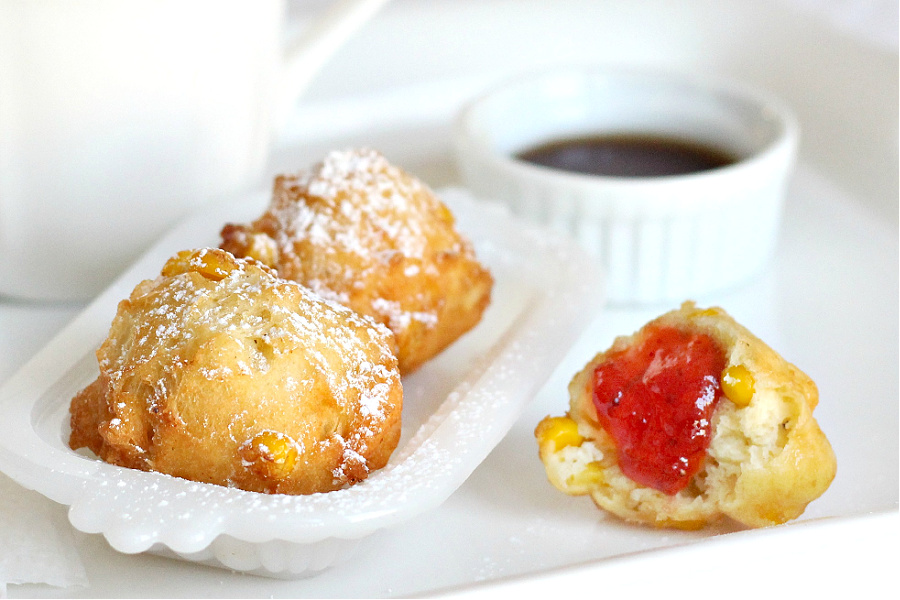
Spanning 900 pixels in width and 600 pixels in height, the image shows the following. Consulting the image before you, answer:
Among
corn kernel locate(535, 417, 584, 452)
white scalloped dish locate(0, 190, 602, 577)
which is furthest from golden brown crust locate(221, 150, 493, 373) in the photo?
corn kernel locate(535, 417, 584, 452)

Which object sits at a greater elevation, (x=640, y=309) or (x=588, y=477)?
(x=588, y=477)

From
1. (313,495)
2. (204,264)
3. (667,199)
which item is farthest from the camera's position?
(667,199)

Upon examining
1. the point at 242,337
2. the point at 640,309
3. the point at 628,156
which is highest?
the point at 242,337

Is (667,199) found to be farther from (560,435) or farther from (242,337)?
(242,337)

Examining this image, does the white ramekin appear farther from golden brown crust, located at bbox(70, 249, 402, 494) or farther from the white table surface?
golden brown crust, located at bbox(70, 249, 402, 494)

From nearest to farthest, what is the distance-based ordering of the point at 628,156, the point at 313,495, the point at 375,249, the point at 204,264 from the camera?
the point at 313,495 < the point at 204,264 < the point at 375,249 < the point at 628,156

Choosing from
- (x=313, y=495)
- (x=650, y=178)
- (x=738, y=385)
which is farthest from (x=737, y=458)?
(x=650, y=178)
